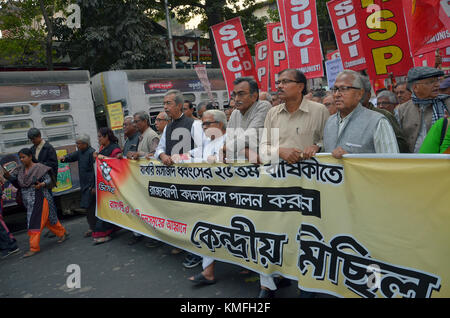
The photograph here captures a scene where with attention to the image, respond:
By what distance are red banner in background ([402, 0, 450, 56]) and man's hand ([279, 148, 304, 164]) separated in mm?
3315

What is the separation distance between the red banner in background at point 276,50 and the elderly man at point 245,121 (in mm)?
4567

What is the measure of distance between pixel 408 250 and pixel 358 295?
53 cm

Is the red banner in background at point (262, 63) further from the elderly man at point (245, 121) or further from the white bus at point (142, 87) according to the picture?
the elderly man at point (245, 121)

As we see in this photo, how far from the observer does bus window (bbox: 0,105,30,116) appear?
7338mm

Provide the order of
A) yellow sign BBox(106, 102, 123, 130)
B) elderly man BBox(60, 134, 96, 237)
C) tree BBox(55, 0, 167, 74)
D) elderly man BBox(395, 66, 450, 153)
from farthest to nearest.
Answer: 1. tree BBox(55, 0, 167, 74)
2. yellow sign BBox(106, 102, 123, 130)
3. elderly man BBox(60, 134, 96, 237)
4. elderly man BBox(395, 66, 450, 153)

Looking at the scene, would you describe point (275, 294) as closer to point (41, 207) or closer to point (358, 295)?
point (358, 295)

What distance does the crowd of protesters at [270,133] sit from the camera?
2906 mm

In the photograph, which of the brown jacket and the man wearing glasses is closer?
the man wearing glasses

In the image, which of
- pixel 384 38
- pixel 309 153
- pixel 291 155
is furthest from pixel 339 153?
pixel 384 38

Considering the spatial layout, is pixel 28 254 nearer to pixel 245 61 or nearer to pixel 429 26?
pixel 245 61

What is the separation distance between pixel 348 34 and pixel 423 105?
3239mm

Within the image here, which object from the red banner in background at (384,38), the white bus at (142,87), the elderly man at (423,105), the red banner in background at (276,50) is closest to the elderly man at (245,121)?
the elderly man at (423,105)

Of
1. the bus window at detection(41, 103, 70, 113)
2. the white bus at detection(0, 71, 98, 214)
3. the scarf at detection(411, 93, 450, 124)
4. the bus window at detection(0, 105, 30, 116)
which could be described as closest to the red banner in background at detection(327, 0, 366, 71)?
the scarf at detection(411, 93, 450, 124)

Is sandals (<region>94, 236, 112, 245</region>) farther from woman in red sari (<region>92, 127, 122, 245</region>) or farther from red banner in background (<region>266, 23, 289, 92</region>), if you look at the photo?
red banner in background (<region>266, 23, 289, 92</region>)
